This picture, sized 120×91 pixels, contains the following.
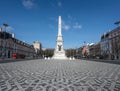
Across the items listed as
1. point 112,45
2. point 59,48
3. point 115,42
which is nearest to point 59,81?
point 59,48

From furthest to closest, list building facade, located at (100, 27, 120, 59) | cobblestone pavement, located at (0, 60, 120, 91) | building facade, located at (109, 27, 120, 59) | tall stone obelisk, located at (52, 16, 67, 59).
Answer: building facade, located at (100, 27, 120, 59) → building facade, located at (109, 27, 120, 59) → tall stone obelisk, located at (52, 16, 67, 59) → cobblestone pavement, located at (0, 60, 120, 91)

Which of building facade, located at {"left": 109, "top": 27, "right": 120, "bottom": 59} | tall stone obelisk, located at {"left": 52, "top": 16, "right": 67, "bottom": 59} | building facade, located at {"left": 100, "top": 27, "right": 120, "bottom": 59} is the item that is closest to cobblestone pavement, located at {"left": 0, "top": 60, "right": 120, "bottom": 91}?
tall stone obelisk, located at {"left": 52, "top": 16, "right": 67, "bottom": 59}

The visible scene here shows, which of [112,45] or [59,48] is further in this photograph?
[112,45]

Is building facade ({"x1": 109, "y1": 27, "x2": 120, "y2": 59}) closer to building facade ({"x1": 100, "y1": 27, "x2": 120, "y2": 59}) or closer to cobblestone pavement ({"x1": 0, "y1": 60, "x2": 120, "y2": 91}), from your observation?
building facade ({"x1": 100, "y1": 27, "x2": 120, "y2": 59})

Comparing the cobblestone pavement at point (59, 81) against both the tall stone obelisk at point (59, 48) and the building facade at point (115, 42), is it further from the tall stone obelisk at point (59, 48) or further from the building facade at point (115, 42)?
the building facade at point (115, 42)

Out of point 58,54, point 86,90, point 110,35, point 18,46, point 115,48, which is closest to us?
point 86,90

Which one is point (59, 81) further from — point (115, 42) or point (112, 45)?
point (112, 45)

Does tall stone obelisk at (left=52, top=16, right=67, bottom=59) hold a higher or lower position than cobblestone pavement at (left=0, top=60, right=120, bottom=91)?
higher

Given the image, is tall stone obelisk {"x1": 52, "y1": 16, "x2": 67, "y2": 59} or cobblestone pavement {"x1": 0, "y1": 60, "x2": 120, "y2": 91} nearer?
cobblestone pavement {"x1": 0, "y1": 60, "x2": 120, "y2": 91}

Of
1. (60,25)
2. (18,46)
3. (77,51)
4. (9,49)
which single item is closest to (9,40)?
(9,49)

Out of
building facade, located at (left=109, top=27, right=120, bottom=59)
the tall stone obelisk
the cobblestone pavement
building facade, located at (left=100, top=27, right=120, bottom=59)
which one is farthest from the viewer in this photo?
building facade, located at (left=100, top=27, right=120, bottom=59)

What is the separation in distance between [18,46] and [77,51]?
92706mm

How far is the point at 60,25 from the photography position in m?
72.1

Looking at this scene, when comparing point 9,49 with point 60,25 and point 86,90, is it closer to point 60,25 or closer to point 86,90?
point 60,25
